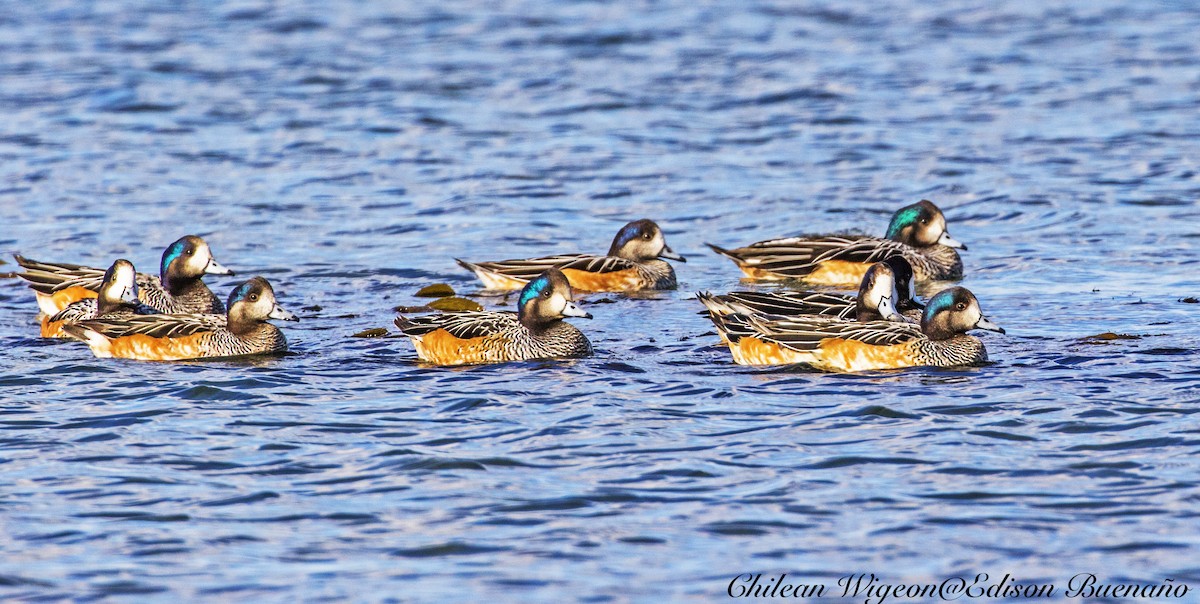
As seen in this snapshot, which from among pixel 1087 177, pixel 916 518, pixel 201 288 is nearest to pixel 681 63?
pixel 1087 177

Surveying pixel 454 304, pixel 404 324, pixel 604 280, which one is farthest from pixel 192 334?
pixel 604 280

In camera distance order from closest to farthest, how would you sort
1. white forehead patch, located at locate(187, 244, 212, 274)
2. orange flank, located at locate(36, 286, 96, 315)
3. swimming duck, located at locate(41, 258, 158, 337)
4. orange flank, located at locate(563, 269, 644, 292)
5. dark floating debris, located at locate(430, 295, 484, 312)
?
swimming duck, located at locate(41, 258, 158, 337)
orange flank, located at locate(36, 286, 96, 315)
white forehead patch, located at locate(187, 244, 212, 274)
dark floating debris, located at locate(430, 295, 484, 312)
orange flank, located at locate(563, 269, 644, 292)

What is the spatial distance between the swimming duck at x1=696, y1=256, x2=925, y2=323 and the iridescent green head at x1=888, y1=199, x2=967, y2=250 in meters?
2.65

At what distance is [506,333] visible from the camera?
1279 cm

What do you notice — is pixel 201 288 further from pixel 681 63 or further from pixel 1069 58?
pixel 1069 58

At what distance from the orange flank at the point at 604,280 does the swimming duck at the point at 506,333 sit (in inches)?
114

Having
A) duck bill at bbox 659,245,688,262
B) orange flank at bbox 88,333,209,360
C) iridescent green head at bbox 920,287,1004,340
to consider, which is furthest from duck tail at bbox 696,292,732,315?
orange flank at bbox 88,333,209,360

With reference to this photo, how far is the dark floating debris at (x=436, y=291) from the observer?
15.8 m

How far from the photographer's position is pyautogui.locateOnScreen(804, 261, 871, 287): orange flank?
16.5 metres

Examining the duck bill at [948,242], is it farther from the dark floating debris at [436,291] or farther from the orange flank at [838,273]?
the dark floating debris at [436,291]

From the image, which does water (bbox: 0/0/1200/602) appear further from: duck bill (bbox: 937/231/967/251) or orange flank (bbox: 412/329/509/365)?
duck bill (bbox: 937/231/967/251)

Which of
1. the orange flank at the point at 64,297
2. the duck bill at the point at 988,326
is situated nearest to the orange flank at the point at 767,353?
the duck bill at the point at 988,326

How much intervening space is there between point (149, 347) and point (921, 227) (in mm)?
7570

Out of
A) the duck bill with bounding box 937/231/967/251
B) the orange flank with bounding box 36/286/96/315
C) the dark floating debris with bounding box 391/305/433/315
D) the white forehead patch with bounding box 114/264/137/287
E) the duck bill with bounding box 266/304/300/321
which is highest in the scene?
the white forehead patch with bounding box 114/264/137/287
